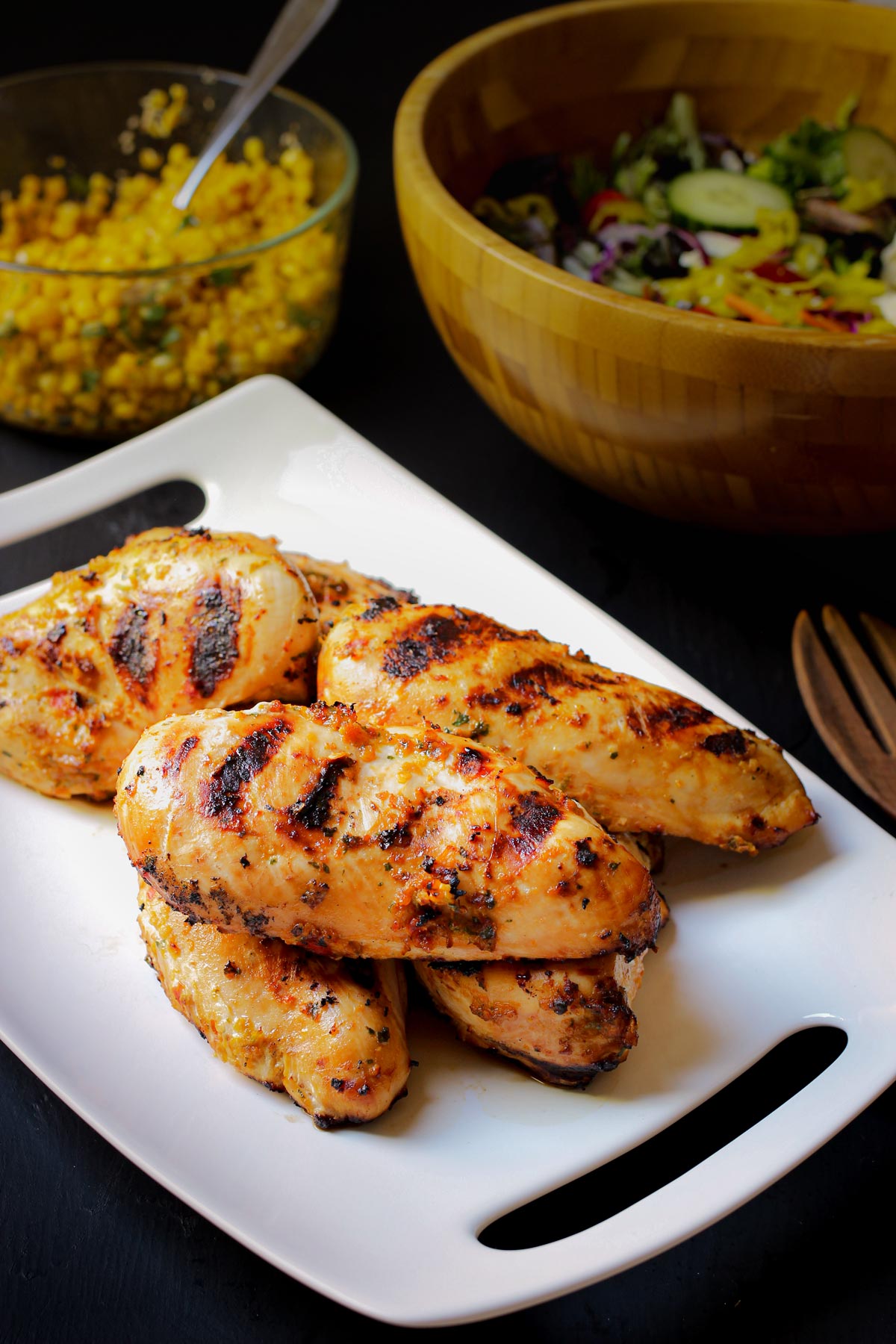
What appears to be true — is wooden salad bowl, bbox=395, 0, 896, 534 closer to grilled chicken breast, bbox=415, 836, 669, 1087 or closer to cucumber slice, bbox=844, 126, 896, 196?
cucumber slice, bbox=844, 126, 896, 196

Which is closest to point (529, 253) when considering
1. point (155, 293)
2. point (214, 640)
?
point (155, 293)

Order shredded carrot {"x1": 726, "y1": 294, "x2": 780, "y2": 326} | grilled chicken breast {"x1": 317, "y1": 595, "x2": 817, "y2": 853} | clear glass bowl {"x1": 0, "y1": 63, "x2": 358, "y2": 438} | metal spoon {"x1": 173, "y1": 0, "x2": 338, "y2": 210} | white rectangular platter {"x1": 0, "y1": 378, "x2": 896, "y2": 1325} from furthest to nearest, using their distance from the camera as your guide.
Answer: metal spoon {"x1": 173, "y1": 0, "x2": 338, "y2": 210} → clear glass bowl {"x1": 0, "y1": 63, "x2": 358, "y2": 438} → shredded carrot {"x1": 726, "y1": 294, "x2": 780, "y2": 326} → grilled chicken breast {"x1": 317, "y1": 595, "x2": 817, "y2": 853} → white rectangular platter {"x1": 0, "y1": 378, "x2": 896, "y2": 1325}

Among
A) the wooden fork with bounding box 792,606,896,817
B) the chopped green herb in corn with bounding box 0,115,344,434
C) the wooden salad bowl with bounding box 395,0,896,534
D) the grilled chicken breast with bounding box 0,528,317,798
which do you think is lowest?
the chopped green herb in corn with bounding box 0,115,344,434

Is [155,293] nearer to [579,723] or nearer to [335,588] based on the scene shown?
[335,588]

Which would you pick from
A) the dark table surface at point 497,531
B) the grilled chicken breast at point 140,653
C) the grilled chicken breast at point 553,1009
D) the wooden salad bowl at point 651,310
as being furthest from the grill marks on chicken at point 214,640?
the wooden salad bowl at point 651,310

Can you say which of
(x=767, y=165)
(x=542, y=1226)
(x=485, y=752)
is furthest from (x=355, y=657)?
(x=767, y=165)

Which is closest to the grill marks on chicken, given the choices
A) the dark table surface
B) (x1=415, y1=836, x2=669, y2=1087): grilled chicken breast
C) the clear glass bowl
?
(x1=415, y1=836, x2=669, y2=1087): grilled chicken breast

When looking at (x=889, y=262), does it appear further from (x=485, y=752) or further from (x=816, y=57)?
(x=485, y=752)
